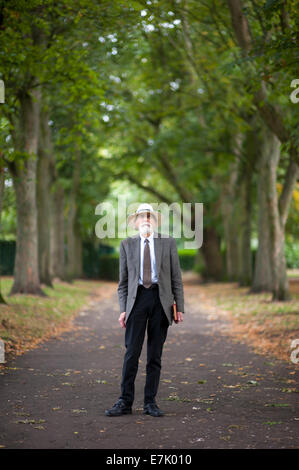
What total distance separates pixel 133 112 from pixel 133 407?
63.2 ft

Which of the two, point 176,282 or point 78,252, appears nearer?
point 176,282

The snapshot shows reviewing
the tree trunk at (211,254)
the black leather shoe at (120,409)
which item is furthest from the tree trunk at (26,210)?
the tree trunk at (211,254)

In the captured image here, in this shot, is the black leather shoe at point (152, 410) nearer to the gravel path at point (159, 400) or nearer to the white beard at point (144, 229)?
the gravel path at point (159, 400)

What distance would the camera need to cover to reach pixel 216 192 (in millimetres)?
29359

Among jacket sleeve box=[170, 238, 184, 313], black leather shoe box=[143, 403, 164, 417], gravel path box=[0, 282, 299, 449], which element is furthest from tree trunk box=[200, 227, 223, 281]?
black leather shoe box=[143, 403, 164, 417]

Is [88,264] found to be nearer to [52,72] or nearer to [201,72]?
[201,72]

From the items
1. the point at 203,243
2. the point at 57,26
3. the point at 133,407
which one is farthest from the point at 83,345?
the point at 203,243

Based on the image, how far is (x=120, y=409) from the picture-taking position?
5.83 meters

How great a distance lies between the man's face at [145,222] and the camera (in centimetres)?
615

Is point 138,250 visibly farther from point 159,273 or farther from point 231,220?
point 231,220

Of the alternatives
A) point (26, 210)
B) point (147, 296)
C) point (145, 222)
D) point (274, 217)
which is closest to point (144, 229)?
point (145, 222)

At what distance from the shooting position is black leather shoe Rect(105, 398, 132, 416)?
5.78 m

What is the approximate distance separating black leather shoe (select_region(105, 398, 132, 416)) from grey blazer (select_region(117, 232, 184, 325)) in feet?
2.80

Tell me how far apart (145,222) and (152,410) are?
6.27 feet
